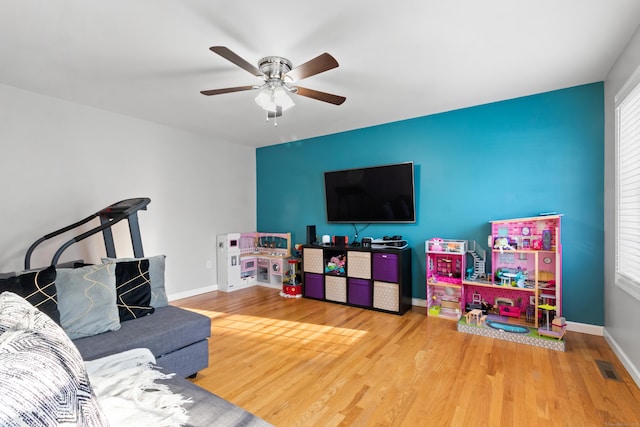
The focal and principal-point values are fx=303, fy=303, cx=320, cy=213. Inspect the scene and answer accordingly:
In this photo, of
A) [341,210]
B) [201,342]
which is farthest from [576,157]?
[201,342]

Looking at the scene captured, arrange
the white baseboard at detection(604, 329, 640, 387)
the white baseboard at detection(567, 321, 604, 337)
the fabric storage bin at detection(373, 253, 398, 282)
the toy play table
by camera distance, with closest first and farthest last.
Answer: the white baseboard at detection(604, 329, 640, 387) < the white baseboard at detection(567, 321, 604, 337) < the toy play table < the fabric storage bin at detection(373, 253, 398, 282)

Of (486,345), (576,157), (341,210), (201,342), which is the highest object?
(576,157)

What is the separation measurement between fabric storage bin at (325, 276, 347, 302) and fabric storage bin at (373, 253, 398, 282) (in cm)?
49

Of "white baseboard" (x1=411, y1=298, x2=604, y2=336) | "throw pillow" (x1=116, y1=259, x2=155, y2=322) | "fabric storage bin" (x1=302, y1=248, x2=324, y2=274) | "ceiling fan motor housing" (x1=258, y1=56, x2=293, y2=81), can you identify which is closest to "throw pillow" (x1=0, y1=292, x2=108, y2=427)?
"throw pillow" (x1=116, y1=259, x2=155, y2=322)

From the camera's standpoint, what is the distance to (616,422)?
1.71 meters

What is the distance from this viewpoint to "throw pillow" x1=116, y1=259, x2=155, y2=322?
7.32 feet

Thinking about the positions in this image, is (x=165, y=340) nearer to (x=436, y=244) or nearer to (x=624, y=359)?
(x=436, y=244)

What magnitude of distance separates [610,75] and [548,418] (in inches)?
112

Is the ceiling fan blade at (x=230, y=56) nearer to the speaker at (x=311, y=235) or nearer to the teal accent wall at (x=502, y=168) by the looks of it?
the teal accent wall at (x=502, y=168)

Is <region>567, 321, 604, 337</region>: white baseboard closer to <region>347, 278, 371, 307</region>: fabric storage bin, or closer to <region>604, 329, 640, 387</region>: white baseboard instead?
<region>604, 329, 640, 387</region>: white baseboard

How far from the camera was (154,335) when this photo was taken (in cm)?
196

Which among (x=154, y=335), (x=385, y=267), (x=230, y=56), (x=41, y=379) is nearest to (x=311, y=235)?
(x=385, y=267)

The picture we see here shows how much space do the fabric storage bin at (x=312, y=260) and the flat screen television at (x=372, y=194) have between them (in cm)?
58

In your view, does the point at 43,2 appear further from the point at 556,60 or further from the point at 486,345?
the point at 486,345
